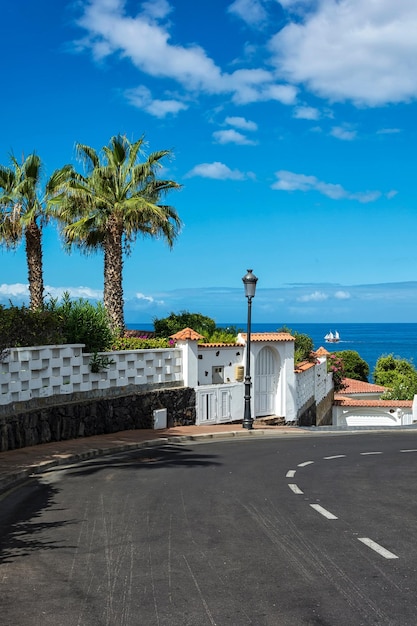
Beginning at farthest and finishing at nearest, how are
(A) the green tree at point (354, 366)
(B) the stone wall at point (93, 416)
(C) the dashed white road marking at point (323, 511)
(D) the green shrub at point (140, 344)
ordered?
(A) the green tree at point (354, 366), (D) the green shrub at point (140, 344), (B) the stone wall at point (93, 416), (C) the dashed white road marking at point (323, 511)

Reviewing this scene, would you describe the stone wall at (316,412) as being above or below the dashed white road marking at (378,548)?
below

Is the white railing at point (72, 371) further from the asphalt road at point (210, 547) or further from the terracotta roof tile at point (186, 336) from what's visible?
the asphalt road at point (210, 547)

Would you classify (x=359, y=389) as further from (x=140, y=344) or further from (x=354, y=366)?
(x=140, y=344)

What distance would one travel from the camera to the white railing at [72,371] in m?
18.8

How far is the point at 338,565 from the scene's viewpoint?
294 inches

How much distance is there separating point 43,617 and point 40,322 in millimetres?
15421

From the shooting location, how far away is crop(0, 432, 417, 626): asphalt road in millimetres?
6145

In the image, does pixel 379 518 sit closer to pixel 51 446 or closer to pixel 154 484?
pixel 154 484

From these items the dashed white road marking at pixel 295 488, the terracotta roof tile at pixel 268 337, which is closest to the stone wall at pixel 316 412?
the terracotta roof tile at pixel 268 337

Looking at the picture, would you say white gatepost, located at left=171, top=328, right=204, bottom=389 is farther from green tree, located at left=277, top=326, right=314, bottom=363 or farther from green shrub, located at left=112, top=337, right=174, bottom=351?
green tree, located at left=277, top=326, right=314, bottom=363

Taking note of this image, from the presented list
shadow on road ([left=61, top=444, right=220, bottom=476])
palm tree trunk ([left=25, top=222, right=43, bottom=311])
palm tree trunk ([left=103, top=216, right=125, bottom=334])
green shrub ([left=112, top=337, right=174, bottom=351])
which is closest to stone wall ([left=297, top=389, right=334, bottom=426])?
green shrub ([left=112, top=337, right=174, bottom=351])

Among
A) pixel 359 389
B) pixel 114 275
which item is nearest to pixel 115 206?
pixel 114 275

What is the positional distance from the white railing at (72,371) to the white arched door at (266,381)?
162 inches

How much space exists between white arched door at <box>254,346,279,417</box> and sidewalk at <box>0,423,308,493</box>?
171 centimetres
